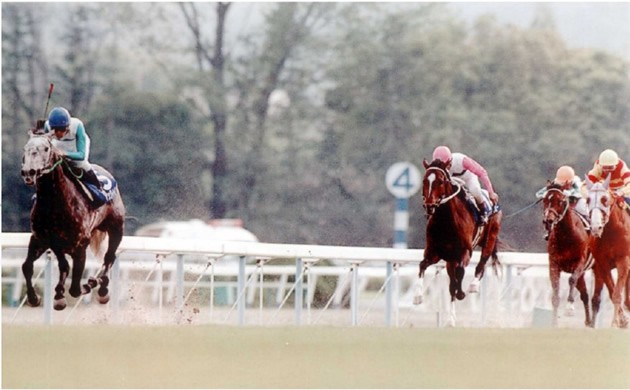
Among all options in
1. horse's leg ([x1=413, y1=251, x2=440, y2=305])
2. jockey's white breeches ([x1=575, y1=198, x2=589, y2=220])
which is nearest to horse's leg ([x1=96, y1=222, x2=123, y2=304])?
horse's leg ([x1=413, y1=251, x2=440, y2=305])

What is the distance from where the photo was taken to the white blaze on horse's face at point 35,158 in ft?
31.0

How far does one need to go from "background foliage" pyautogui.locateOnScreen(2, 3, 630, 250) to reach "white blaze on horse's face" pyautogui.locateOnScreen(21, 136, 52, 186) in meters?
5.12

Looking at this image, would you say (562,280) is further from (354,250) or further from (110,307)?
(110,307)

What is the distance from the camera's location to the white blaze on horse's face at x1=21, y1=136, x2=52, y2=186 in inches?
372

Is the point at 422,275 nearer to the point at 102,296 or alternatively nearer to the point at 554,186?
the point at 554,186

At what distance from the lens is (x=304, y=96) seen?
21.0 meters

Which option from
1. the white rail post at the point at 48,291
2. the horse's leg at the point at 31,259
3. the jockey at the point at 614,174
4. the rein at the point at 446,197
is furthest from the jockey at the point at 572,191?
the horse's leg at the point at 31,259

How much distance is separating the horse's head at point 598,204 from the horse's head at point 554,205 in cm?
27

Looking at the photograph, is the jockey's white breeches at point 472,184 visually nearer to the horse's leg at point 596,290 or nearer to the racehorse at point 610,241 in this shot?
the racehorse at point 610,241

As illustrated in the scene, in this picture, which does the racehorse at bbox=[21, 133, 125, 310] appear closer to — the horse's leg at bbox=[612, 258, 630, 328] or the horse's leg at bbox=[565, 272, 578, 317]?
the horse's leg at bbox=[565, 272, 578, 317]

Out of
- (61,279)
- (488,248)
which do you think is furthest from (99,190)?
(488,248)

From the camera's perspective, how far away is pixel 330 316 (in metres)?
13.4

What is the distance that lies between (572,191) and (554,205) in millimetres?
170

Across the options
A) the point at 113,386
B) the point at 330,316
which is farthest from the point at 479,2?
the point at 113,386
